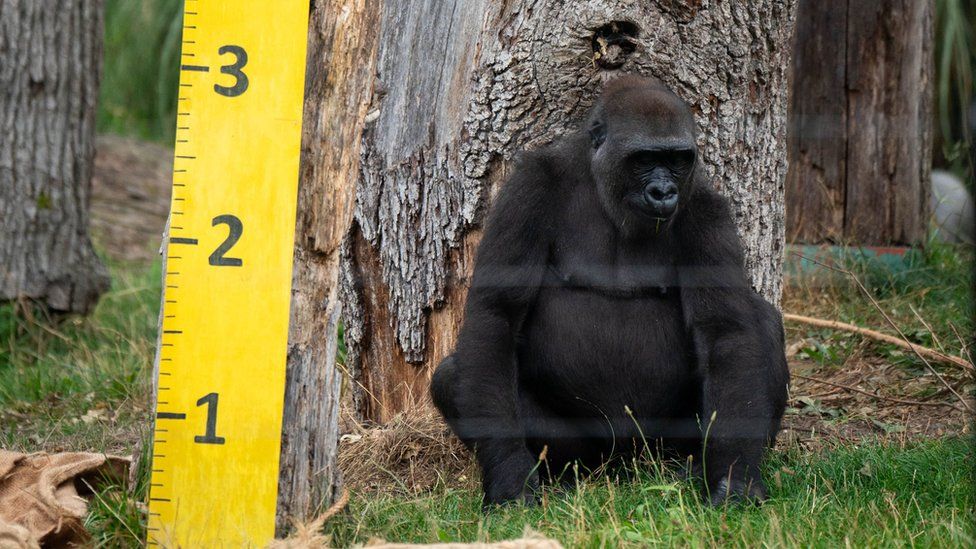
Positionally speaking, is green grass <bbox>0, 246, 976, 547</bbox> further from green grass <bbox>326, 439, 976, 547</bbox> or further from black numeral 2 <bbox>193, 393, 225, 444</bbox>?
black numeral 2 <bbox>193, 393, 225, 444</bbox>

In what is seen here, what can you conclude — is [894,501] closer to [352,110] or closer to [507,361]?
[507,361]

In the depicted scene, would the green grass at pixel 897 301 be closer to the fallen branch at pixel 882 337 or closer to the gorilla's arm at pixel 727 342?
the fallen branch at pixel 882 337

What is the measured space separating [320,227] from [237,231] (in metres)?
0.19

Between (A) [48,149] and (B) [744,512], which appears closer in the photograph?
(B) [744,512]

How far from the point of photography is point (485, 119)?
3707 mm

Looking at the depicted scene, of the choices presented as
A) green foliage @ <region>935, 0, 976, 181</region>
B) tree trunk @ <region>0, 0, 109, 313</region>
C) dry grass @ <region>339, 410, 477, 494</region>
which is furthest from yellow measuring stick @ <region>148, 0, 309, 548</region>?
green foliage @ <region>935, 0, 976, 181</region>

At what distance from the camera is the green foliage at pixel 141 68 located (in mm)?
11961

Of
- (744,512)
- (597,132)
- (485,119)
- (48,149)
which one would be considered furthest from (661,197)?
(48,149)

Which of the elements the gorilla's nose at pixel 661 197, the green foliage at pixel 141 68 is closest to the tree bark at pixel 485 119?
the gorilla's nose at pixel 661 197

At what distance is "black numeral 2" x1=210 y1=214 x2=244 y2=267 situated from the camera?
2.51 metres

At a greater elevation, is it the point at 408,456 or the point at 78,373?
the point at 78,373

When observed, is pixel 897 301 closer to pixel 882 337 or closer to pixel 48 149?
pixel 882 337

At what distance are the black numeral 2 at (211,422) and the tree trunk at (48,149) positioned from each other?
346 cm

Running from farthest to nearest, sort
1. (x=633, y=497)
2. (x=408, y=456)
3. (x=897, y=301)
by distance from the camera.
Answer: (x=897, y=301) → (x=408, y=456) → (x=633, y=497)
